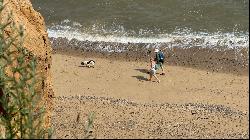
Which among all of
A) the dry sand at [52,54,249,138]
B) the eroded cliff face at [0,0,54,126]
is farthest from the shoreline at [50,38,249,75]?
the eroded cliff face at [0,0,54,126]

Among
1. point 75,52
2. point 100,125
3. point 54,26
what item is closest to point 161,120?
point 100,125

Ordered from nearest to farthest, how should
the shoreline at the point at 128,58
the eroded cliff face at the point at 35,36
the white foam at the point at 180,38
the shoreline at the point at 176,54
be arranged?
the eroded cliff face at the point at 35,36 → the shoreline at the point at 128,58 → the shoreline at the point at 176,54 → the white foam at the point at 180,38

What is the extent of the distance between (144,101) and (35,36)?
8420mm

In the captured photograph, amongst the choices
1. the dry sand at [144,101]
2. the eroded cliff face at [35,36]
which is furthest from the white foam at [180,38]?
the eroded cliff face at [35,36]

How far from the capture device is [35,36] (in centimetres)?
1015

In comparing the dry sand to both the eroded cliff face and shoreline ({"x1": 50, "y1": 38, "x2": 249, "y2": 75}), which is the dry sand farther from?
the eroded cliff face

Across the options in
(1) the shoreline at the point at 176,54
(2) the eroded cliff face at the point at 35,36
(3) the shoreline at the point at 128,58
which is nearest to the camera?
(2) the eroded cliff face at the point at 35,36

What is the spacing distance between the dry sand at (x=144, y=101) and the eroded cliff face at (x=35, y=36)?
299 cm

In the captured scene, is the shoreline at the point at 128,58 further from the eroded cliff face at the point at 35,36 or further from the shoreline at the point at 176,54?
the eroded cliff face at the point at 35,36

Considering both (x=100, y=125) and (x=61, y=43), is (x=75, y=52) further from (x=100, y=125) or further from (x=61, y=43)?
(x=100, y=125)

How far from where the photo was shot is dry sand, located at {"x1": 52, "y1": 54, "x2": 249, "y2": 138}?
14.5 meters

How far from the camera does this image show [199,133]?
14.5m

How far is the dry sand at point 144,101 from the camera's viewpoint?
1453 cm

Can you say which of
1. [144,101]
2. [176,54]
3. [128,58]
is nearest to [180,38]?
[176,54]
